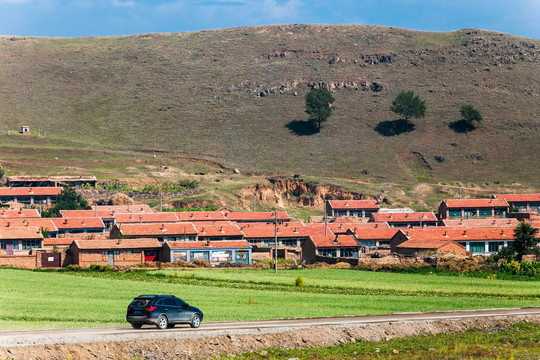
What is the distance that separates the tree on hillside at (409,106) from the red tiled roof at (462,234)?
93.1 metres

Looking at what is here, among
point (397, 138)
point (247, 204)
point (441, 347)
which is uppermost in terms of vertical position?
point (397, 138)

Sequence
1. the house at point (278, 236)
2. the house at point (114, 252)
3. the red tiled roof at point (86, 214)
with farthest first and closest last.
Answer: the red tiled roof at point (86, 214) < the house at point (278, 236) < the house at point (114, 252)

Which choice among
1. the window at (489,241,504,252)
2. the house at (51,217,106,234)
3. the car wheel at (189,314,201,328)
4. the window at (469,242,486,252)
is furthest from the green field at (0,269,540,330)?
the house at (51,217,106,234)

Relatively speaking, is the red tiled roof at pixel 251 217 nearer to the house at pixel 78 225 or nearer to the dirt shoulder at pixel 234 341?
the house at pixel 78 225

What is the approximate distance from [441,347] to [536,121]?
163 meters

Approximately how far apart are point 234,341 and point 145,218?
77.6m

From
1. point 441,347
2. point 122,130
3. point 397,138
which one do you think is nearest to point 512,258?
point 441,347

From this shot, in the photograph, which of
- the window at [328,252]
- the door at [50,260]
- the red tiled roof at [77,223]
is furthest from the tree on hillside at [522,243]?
the red tiled roof at [77,223]

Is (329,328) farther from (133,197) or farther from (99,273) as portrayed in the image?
(133,197)

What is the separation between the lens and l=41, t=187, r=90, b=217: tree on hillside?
404 feet

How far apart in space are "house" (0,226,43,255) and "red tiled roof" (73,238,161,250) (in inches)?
342

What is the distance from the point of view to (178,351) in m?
33.5

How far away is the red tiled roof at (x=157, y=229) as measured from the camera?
9812 centimetres

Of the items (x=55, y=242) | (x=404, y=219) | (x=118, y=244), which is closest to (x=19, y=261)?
(x=118, y=244)
